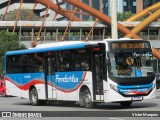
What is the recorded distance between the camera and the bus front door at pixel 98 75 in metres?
21.3

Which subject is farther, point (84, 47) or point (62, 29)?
point (62, 29)

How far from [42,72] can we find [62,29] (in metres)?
75.2

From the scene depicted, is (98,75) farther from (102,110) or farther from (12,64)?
(12,64)

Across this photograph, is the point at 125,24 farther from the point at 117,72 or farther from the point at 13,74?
the point at 117,72

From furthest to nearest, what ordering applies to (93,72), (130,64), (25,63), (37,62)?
(25,63) < (37,62) < (93,72) < (130,64)

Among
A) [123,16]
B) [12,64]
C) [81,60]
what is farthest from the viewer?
[123,16]

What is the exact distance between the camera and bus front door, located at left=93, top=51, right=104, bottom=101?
2135cm

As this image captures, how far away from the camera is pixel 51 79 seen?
2466cm

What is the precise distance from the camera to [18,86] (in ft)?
91.5

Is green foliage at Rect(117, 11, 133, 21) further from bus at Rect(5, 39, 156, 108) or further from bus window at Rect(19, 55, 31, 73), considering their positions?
bus at Rect(5, 39, 156, 108)

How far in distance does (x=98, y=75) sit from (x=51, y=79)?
3829 millimetres

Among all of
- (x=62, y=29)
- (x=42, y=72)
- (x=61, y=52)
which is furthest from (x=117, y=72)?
(x=62, y=29)

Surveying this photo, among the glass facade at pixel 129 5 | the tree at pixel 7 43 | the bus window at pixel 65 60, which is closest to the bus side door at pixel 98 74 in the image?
the bus window at pixel 65 60

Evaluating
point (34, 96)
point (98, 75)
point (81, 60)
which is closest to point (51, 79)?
point (34, 96)
